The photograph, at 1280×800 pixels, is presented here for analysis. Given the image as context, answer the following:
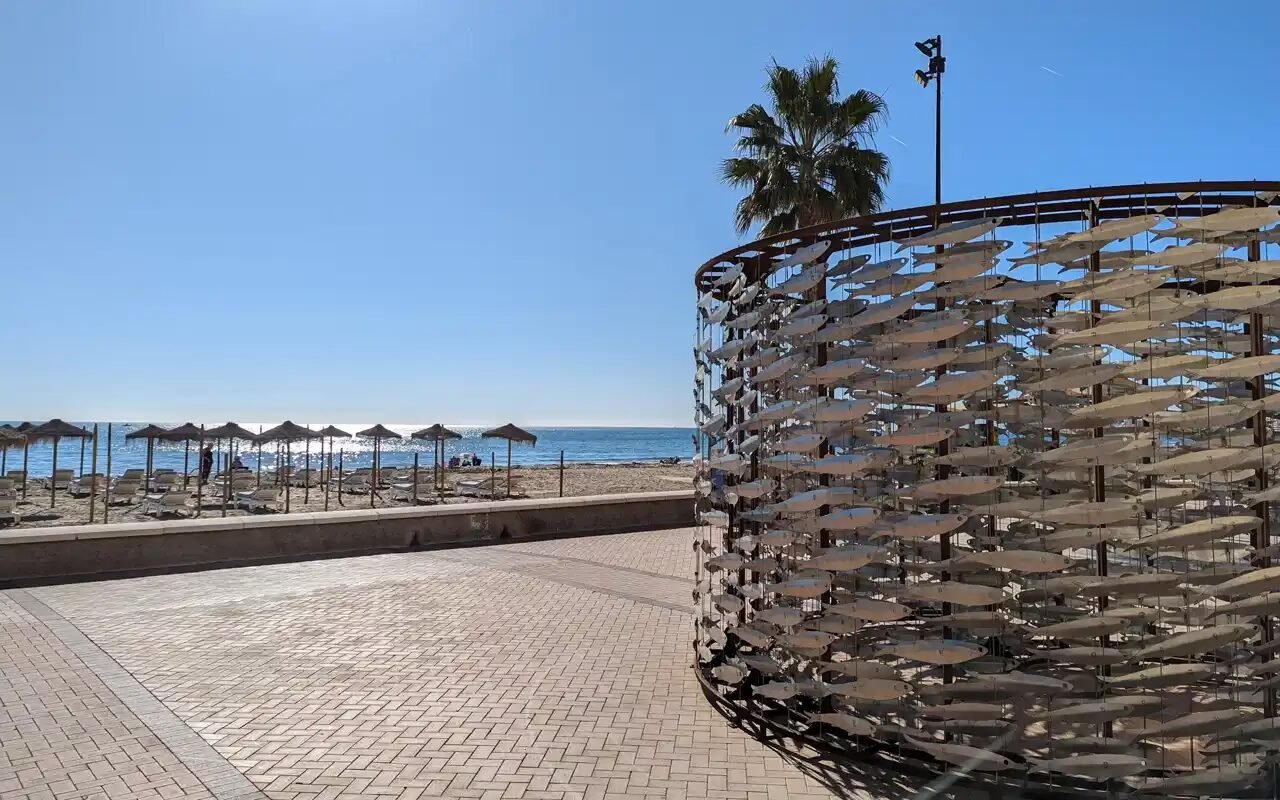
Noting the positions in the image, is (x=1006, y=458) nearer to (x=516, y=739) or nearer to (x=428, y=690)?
(x=516, y=739)

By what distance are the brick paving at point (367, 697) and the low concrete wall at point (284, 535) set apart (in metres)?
0.72

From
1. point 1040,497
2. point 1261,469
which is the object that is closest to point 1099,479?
point 1040,497

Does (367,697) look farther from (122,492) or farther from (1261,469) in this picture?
(122,492)

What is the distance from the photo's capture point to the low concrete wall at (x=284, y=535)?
32.1ft

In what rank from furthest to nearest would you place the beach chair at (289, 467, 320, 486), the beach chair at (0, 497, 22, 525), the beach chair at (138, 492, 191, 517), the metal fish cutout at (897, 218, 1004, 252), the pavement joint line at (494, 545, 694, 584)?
1. the beach chair at (289, 467, 320, 486)
2. the beach chair at (138, 492, 191, 517)
3. the beach chair at (0, 497, 22, 525)
4. the pavement joint line at (494, 545, 694, 584)
5. the metal fish cutout at (897, 218, 1004, 252)

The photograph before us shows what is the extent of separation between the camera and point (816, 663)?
15.6 ft

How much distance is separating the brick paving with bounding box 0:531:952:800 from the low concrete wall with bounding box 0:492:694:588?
72 centimetres

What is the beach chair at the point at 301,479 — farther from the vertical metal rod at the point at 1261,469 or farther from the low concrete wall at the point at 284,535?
the vertical metal rod at the point at 1261,469

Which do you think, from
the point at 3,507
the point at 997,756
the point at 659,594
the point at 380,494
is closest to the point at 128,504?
the point at 3,507

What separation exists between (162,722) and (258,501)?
17.0m

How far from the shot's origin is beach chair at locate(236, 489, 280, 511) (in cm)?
2045

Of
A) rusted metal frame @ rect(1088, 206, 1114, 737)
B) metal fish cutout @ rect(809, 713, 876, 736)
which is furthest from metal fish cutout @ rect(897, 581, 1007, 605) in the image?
metal fish cutout @ rect(809, 713, 876, 736)

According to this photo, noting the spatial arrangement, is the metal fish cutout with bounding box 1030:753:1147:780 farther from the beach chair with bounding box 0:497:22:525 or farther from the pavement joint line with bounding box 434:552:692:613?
the beach chair with bounding box 0:497:22:525

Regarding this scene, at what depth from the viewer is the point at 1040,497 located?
159 inches
